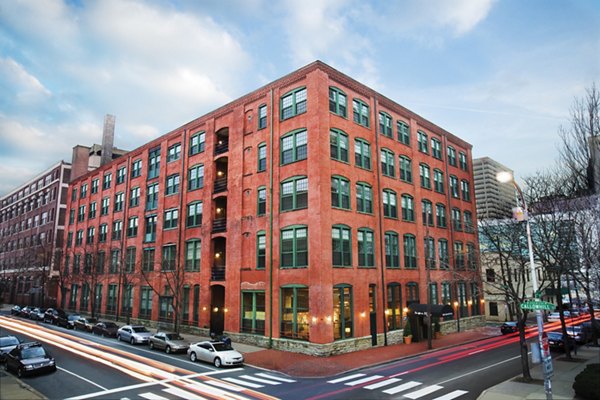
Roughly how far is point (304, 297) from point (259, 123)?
49.7 ft

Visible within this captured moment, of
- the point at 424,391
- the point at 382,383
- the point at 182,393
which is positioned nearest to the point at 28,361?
the point at 182,393

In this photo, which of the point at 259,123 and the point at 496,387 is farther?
the point at 259,123

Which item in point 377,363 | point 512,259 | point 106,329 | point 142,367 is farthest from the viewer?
point 106,329

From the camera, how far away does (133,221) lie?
45531 millimetres

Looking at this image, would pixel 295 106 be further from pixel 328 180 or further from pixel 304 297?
pixel 304 297

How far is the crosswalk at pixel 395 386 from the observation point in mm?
16656

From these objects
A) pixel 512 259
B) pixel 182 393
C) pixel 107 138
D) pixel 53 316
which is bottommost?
pixel 182 393

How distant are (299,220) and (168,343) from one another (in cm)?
1239

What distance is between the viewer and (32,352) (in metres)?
20.4

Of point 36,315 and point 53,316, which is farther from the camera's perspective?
point 36,315

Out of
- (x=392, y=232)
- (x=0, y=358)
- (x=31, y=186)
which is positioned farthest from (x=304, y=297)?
(x=31, y=186)

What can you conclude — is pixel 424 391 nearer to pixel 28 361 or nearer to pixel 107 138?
pixel 28 361

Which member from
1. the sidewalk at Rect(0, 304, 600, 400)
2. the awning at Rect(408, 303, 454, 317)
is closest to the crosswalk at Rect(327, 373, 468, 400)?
the sidewalk at Rect(0, 304, 600, 400)

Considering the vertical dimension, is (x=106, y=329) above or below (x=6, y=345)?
below
